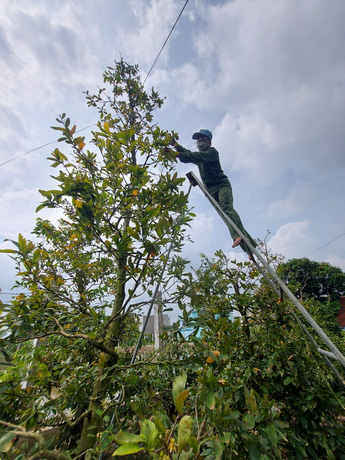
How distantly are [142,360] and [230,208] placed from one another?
1.90m

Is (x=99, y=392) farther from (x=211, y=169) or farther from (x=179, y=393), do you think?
(x=211, y=169)

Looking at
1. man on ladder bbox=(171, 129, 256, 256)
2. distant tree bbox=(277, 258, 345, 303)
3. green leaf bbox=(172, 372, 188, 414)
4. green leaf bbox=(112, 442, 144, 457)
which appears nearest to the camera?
green leaf bbox=(112, 442, 144, 457)

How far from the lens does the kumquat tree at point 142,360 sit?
0.82 meters

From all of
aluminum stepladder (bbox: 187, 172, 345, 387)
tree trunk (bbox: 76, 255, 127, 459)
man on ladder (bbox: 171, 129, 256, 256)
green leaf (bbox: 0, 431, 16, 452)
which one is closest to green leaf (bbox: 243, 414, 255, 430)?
aluminum stepladder (bbox: 187, 172, 345, 387)

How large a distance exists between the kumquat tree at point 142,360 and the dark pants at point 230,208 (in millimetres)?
355

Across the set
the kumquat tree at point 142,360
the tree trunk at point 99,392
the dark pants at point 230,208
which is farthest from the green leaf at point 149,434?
the dark pants at point 230,208

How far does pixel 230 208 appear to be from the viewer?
2.57m

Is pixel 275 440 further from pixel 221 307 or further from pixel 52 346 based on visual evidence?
pixel 52 346

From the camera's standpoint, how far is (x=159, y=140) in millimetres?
2168

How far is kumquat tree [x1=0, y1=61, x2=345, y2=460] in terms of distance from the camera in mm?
817

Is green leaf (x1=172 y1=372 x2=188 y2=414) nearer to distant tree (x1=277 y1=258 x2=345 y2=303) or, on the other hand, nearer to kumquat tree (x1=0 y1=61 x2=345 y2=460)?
kumquat tree (x1=0 y1=61 x2=345 y2=460)

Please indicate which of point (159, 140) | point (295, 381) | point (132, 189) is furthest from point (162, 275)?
point (159, 140)

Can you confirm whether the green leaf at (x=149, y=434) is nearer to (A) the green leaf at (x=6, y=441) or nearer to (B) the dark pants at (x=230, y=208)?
(A) the green leaf at (x=6, y=441)

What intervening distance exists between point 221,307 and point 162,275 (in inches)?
36.6
